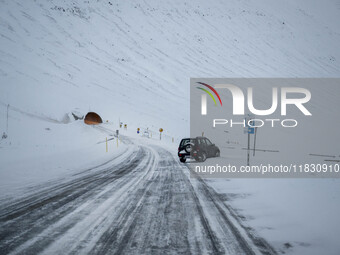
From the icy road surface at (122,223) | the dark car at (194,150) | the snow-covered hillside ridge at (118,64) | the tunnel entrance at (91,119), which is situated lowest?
the icy road surface at (122,223)

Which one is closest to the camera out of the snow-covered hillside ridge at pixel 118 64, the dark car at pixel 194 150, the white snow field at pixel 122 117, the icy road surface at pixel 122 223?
the icy road surface at pixel 122 223

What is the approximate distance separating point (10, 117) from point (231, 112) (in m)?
48.9

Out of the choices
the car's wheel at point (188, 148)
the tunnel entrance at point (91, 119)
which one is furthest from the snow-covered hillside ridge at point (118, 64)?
the car's wheel at point (188, 148)

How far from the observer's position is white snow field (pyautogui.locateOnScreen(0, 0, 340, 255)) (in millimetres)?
4875

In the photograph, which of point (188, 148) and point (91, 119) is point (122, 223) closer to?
point (188, 148)

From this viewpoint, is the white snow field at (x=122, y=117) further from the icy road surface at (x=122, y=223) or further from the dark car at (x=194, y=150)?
the dark car at (x=194, y=150)

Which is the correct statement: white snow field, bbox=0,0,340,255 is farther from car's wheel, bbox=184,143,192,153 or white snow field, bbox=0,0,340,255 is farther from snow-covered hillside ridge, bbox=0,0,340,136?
car's wheel, bbox=184,143,192,153

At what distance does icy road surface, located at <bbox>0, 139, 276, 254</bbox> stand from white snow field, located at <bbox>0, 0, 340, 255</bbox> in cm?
5

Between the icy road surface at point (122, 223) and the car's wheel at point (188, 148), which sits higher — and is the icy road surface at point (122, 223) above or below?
below

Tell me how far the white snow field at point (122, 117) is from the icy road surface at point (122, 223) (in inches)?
1.9

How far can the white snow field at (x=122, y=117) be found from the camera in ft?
16.0

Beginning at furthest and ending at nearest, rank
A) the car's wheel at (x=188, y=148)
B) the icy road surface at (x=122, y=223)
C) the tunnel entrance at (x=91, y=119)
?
the tunnel entrance at (x=91, y=119), the car's wheel at (x=188, y=148), the icy road surface at (x=122, y=223)

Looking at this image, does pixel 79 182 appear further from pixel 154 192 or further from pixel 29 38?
pixel 29 38

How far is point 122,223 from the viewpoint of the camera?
497 cm
